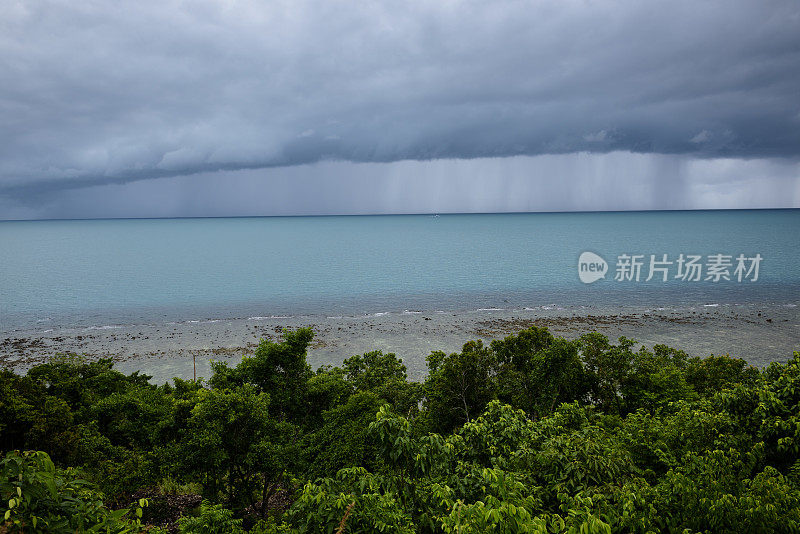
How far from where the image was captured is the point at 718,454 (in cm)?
898

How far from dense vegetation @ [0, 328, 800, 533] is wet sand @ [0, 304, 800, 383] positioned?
18.4 metres

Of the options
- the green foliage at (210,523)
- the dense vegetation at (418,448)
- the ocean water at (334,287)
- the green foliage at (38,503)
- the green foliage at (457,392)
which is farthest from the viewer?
the ocean water at (334,287)

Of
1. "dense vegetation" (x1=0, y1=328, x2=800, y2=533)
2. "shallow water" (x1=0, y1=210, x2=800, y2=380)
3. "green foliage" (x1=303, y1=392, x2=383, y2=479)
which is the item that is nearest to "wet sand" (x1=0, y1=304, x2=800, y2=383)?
"shallow water" (x1=0, y1=210, x2=800, y2=380)

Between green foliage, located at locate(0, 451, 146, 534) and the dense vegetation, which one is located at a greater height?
green foliage, located at locate(0, 451, 146, 534)

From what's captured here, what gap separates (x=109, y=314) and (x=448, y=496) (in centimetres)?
6988

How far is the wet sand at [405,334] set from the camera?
141 ft

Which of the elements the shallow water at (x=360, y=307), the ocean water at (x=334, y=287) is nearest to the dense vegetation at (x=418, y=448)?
the shallow water at (x=360, y=307)

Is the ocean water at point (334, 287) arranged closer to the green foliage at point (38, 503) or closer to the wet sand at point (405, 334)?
the wet sand at point (405, 334)

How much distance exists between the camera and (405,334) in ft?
169

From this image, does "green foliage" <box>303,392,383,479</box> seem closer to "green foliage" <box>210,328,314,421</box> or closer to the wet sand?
"green foliage" <box>210,328,314,421</box>

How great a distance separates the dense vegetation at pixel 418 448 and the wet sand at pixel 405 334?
18393 mm

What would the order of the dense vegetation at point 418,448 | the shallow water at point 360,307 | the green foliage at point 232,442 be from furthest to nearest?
1. the shallow water at point 360,307
2. the green foliage at point 232,442
3. the dense vegetation at point 418,448

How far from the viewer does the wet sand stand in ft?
141

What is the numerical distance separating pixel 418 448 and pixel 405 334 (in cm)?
4381
